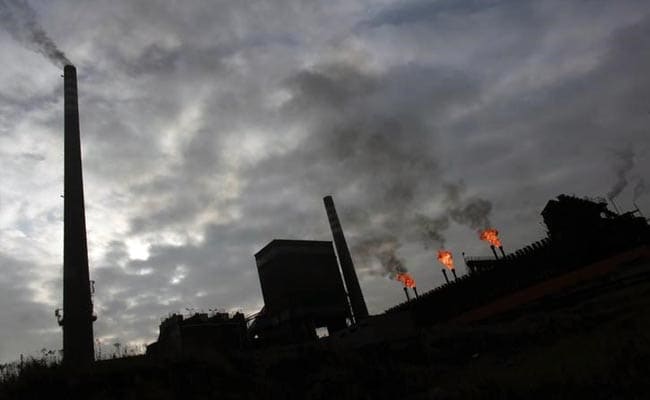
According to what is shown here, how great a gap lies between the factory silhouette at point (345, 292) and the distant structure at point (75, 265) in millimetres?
44

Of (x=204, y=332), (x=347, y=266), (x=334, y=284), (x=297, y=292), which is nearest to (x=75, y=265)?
(x=204, y=332)

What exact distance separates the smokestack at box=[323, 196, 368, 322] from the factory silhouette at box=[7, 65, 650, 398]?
10 centimetres

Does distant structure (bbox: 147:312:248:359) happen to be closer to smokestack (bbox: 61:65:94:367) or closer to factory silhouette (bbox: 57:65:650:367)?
factory silhouette (bbox: 57:65:650:367)

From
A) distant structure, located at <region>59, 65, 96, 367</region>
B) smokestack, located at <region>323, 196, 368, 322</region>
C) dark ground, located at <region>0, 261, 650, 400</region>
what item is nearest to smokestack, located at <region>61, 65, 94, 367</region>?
distant structure, located at <region>59, 65, 96, 367</region>

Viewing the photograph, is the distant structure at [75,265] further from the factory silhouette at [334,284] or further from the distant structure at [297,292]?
the distant structure at [297,292]

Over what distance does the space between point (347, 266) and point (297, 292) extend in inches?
230

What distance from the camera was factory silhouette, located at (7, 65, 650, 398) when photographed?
15230 millimetres

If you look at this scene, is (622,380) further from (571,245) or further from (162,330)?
(162,330)

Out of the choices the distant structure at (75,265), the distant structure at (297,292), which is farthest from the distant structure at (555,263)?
the distant structure at (75,265)

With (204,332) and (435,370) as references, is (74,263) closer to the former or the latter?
(204,332)

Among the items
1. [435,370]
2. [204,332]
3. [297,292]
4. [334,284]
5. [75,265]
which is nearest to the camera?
[435,370]

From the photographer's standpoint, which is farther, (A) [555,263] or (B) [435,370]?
(A) [555,263]

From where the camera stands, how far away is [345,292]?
36.0 metres

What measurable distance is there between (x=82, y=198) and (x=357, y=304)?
22077 millimetres
